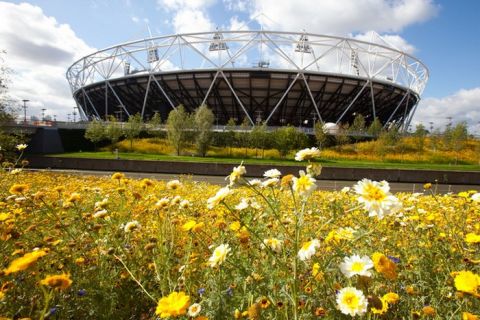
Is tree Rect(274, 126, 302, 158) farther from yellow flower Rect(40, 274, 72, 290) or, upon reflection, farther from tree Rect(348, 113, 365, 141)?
yellow flower Rect(40, 274, 72, 290)

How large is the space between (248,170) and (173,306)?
55.5 feet

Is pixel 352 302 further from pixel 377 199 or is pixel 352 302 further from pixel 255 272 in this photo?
pixel 255 272

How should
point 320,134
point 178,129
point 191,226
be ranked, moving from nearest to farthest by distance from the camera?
point 191,226 < point 178,129 < point 320,134

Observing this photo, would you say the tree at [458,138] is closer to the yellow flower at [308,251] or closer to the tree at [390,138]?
the tree at [390,138]

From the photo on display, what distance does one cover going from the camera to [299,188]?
1.37 meters

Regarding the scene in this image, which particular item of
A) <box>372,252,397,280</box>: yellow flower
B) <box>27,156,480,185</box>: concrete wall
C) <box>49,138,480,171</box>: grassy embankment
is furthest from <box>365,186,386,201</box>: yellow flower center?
<box>49,138,480,171</box>: grassy embankment

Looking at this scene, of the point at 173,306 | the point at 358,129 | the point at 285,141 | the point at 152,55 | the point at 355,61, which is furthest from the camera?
the point at 152,55

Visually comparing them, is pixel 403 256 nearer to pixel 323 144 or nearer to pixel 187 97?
pixel 323 144

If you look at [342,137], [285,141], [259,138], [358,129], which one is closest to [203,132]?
[259,138]

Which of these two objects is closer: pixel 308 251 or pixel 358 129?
pixel 308 251

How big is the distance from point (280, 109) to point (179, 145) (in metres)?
22.6

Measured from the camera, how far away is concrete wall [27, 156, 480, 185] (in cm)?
1728

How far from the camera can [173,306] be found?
1057 mm

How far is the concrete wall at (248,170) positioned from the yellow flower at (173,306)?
15.5 meters
